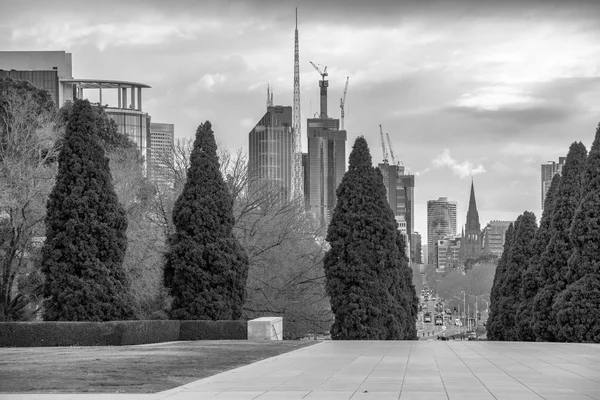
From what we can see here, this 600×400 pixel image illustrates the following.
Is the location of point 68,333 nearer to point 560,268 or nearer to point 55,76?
point 560,268

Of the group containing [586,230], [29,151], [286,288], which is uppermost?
[29,151]

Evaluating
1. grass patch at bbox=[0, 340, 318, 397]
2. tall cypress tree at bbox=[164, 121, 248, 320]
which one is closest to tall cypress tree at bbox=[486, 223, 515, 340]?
tall cypress tree at bbox=[164, 121, 248, 320]

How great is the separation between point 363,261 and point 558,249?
9.08 metres

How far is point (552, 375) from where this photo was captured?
20.2 metres

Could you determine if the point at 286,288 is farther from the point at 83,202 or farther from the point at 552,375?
the point at 552,375

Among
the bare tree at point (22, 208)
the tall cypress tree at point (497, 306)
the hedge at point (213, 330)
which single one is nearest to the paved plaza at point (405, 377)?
the hedge at point (213, 330)

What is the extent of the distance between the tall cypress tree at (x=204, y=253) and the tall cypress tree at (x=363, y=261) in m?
5.77

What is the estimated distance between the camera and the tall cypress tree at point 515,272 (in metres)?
53.2

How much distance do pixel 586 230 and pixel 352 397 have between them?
2807cm

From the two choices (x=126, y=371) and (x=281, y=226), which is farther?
(x=281, y=226)

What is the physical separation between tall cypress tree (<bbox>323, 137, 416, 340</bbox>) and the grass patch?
15.1 m

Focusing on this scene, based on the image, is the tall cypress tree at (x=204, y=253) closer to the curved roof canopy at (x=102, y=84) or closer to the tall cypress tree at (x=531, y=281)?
the tall cypress tree at (x=531, y=281)

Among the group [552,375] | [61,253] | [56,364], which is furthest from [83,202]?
[552,375]

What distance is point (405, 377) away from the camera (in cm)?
1975
